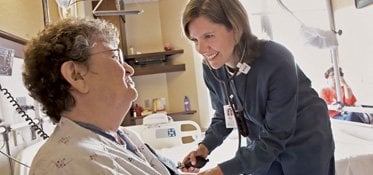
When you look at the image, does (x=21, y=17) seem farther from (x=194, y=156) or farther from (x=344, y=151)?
(x=344, y=151)

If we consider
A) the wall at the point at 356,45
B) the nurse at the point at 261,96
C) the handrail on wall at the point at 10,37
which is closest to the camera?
the nurse at the point at 261,96

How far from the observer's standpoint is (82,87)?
0.87 meters

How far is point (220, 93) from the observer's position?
54.0 inches

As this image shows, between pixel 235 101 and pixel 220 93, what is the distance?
12cm

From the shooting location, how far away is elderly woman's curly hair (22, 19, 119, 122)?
→ 2.80 ft

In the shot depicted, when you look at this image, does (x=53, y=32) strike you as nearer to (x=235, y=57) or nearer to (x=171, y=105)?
(x=235, y=57)

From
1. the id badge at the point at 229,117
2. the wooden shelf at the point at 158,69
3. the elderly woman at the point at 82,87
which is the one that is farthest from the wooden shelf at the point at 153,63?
the elderly woman at the point at 82,87

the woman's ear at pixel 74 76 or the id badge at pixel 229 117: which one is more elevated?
the woman's ear at pixel 74 76

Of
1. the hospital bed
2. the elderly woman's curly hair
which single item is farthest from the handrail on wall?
the elderly woman's curly hair

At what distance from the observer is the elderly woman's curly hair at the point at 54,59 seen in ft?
2.80

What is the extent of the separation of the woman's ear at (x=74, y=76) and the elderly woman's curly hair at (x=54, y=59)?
0.4 inches

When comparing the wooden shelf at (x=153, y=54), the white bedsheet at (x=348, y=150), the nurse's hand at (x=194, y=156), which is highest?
the wooden shelf at (x=153, y=54)

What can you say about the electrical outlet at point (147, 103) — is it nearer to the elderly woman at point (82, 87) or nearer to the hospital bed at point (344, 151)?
the hospital bed at point (344, 151)

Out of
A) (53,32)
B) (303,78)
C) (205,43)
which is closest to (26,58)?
(53,32)
